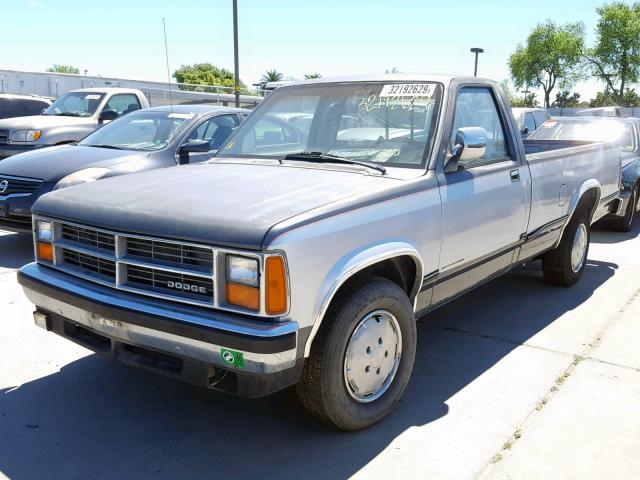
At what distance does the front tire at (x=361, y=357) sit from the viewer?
3.14 m

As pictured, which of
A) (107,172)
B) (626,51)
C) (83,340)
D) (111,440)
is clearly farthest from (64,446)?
(626,51)

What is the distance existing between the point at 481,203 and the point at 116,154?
470cm

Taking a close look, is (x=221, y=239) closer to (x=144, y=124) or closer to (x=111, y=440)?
(x=111, y=440)

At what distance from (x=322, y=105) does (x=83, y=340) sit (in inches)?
87.8

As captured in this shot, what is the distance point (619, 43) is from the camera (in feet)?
188

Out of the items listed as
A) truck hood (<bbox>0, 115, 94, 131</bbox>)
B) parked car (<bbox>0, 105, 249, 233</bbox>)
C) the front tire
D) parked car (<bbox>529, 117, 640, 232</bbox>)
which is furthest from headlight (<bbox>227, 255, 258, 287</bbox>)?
truck hood (<bbox>0, 115, 94, 131</bbox>)

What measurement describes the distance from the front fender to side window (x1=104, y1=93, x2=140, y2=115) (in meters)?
9.11

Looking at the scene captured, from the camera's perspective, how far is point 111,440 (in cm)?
336

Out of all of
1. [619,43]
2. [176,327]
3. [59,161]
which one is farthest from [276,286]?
[619,43]

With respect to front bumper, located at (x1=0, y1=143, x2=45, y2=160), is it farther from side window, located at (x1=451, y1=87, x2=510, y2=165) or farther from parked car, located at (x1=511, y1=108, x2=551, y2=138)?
parked car, located at (x1=511, y1=108, x2=551, y2=138)

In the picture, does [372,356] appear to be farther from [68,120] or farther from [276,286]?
[68,120]

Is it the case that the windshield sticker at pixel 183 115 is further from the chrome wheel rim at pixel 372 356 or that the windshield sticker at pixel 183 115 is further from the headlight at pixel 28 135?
the chrome wheel rim at pixel 372 356

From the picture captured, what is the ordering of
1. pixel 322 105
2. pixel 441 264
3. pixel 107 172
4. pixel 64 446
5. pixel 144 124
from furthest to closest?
pixel 144 124
pixel 107 172
pixel 322 105
pixel 441 264
pixel 64 446

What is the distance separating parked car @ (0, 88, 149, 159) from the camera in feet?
33.0
